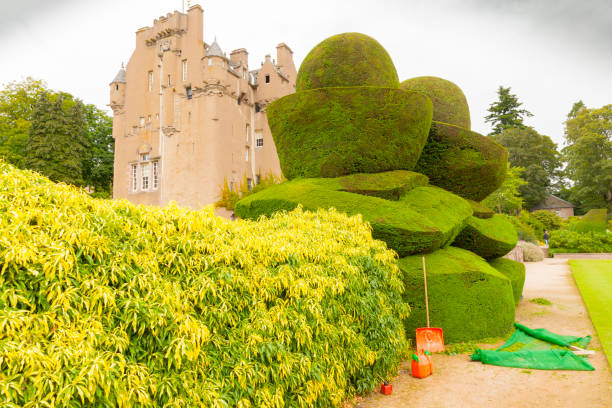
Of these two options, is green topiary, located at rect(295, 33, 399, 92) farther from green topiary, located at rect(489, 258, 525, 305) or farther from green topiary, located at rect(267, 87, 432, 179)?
green topiary, located at rect(489, 258, 525, 305)

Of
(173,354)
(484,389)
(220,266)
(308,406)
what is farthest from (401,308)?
(173,354)

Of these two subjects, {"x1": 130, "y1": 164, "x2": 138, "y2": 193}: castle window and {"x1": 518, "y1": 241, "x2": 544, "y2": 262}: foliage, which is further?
{"x1": 130, "y1": 164, "x2": 138, "y2": 193}: castle window

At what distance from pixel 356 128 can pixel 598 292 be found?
10031 millimetres

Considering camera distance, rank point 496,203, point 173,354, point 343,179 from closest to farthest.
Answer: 1. point 173,354
2. point 343,179
3. point 496,203

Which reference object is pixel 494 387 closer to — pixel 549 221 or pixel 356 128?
pixel 356 128

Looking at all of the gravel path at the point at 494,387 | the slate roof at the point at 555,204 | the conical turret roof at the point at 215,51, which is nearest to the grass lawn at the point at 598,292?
the gravel path at the point at 494,387

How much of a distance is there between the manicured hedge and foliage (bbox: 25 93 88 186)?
2774 centimetres

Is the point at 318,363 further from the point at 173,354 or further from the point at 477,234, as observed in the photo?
the point at 477,234

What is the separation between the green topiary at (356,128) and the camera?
330 inches

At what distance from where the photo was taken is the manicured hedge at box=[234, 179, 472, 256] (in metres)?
6.90

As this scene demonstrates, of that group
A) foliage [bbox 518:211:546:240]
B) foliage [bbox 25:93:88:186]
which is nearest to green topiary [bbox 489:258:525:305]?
foliage [bbox 518:211:546:240]

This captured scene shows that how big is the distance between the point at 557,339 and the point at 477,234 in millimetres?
2909

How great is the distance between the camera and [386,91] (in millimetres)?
8469

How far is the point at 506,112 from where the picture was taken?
5628 centimetres
